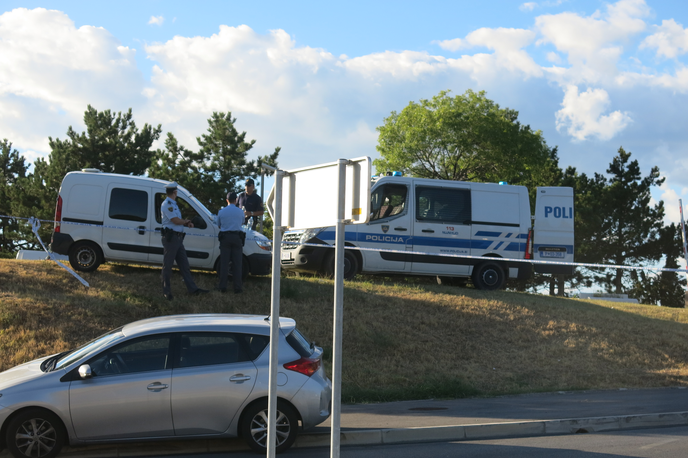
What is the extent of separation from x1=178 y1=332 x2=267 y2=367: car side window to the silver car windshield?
68cm

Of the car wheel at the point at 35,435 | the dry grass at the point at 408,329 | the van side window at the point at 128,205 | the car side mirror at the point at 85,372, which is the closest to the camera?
the car wheel at the point at 35,435

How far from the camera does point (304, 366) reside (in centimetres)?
672

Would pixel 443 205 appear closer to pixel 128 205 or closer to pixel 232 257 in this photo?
pixel 232 257

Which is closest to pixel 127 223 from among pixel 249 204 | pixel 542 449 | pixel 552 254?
pixel 249 204

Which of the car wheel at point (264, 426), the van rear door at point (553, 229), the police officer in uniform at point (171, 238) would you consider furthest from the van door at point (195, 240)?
the van rear door at point (553, 229)

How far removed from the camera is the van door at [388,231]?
14711 mm

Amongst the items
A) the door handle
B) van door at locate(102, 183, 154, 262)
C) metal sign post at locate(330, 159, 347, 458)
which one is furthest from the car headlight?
metal sign post at locate(330, 159, 347, 458)

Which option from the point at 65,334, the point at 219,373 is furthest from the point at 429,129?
the point at 219,373

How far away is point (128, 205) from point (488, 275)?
26.9 feet

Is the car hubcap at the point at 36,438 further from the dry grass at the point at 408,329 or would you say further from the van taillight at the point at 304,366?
the dry grass at the point at 408,329

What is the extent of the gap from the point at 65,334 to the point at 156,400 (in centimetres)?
468

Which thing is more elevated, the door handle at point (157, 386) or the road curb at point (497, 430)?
the door handle at point (157, 386)

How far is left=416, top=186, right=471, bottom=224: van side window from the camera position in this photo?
594 inches

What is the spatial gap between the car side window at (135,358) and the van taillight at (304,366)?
1.21 meters
